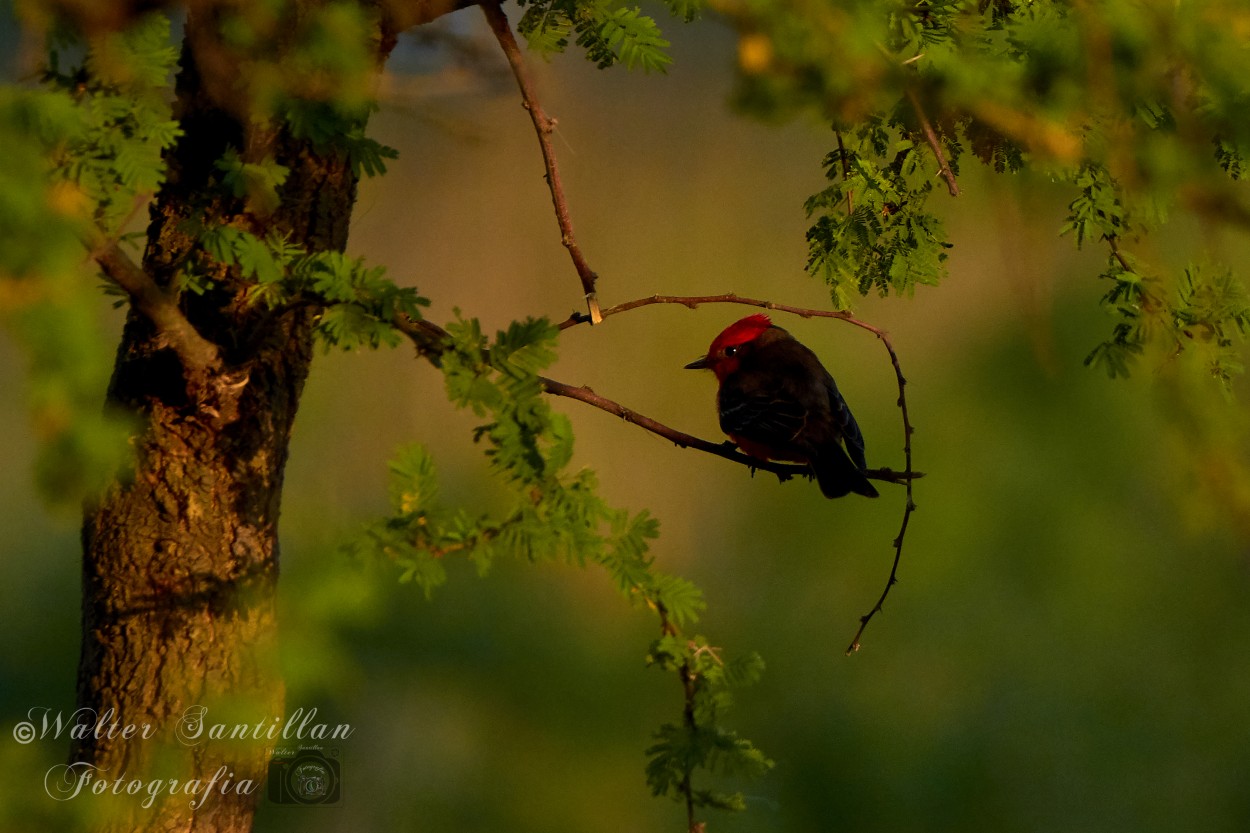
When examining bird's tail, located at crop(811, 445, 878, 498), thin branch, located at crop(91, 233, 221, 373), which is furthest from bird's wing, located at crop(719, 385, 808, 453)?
thin branch, located at crop(91, 233, 221, 373)

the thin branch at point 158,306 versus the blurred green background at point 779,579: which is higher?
Answer: the blurred green background at point 779,579

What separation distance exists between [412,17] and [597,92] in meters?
4.33

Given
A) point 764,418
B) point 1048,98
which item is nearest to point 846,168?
point 1048,98

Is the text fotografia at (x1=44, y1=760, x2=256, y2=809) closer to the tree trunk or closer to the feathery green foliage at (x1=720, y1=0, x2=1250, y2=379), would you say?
the tree trunk

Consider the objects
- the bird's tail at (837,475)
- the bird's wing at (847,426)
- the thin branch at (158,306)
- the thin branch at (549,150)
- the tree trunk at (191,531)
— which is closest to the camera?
the thin branch at (158,306)

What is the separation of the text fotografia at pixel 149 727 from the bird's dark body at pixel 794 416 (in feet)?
4.45

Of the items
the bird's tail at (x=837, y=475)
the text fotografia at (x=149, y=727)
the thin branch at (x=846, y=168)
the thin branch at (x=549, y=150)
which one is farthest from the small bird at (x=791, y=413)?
the text fotografia at (x=149, y=727)

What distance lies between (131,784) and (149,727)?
0.09 metres

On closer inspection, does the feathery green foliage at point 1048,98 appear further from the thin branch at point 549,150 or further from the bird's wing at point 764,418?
the bird's wing at point 764,418

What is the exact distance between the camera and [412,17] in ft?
7.88

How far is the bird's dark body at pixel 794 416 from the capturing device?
3203 mm

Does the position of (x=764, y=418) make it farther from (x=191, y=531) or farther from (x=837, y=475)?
(x=191, y=531)

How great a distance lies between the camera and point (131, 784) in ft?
7.15

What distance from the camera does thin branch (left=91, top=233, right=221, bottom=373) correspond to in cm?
171
